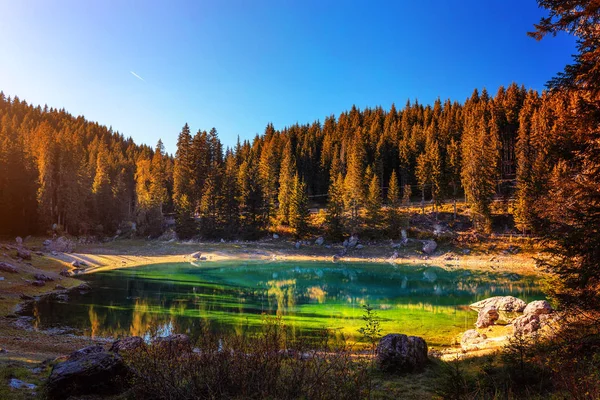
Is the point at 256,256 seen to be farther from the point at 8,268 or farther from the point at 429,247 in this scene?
the point at 8,268

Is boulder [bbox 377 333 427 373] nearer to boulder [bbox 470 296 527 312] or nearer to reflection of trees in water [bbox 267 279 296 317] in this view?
reflection of trees in water [bbox 267 279 296 317]

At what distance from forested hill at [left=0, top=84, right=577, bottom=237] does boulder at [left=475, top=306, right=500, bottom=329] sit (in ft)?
115

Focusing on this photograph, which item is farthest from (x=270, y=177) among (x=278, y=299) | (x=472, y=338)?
(x=472, y=338)

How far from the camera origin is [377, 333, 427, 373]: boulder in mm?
10289

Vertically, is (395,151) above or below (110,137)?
below

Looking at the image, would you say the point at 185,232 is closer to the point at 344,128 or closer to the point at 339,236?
the point at 339,236

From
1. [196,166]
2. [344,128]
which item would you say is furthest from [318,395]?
[344,128]

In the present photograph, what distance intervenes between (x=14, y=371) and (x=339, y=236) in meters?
60.7

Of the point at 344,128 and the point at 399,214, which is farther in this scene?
the point at 344,128

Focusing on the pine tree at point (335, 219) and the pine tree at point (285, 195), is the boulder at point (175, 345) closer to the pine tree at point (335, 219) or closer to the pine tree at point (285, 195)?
the pine tree at point (335, 219)

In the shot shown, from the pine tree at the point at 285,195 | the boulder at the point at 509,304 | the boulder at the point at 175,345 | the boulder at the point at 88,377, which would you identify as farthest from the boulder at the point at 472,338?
the pine tree at the point at 285,195

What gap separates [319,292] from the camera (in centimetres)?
3284

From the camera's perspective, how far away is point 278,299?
1132 inches

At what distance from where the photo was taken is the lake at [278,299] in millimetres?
19328
